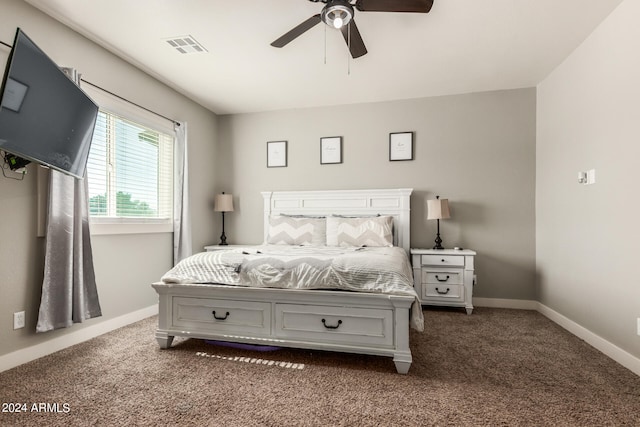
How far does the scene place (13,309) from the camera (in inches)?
88.9

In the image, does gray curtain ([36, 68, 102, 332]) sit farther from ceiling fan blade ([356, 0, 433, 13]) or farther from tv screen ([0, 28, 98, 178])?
ceiling fan blade ([356, 0, 433, 13])

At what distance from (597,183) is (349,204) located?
244cm

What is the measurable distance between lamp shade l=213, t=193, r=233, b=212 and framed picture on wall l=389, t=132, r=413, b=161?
2.23m

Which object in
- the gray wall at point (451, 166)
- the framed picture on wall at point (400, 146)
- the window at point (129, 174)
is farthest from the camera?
the framed picture on wall at point (400, 146)

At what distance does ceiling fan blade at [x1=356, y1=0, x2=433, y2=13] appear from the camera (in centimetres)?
196

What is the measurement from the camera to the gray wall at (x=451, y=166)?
3.87 m

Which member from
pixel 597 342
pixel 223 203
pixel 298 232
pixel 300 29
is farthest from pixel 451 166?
pixel 223 203

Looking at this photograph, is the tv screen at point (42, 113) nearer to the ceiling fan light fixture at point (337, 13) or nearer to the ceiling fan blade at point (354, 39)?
the ceiling fan light fixture at point (337, 13)

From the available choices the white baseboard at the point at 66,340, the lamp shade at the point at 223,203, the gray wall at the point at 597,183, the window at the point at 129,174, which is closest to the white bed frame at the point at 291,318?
the white baseboard at the point at 66,340

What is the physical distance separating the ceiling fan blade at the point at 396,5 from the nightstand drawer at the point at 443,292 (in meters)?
2.72

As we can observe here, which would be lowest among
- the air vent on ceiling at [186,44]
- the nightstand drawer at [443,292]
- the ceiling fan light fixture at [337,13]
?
the nightstand drawer at [443,292]

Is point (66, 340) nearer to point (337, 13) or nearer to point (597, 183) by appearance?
point (337, 13)

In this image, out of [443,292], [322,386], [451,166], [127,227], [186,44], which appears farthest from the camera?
[451,166]

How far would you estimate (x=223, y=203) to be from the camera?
449 cm
